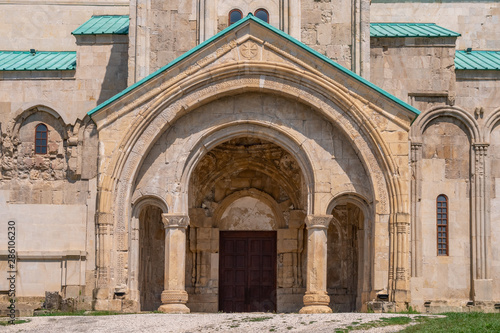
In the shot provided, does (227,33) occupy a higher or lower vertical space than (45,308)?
higher

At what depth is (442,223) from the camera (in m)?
32.6

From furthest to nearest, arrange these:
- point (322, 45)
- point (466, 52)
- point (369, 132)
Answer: point (466, 52) → point (322, 45) → point (369, 132)

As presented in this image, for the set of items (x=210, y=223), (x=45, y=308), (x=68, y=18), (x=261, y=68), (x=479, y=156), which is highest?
A: (x=68, y=18)

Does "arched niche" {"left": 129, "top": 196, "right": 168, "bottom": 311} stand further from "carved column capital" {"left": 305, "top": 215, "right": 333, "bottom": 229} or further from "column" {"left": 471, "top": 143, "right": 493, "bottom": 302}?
"column" {"left": 471, "top": 143, "right": 493, "bottom": 302}

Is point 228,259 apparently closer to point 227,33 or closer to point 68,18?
point 227,33

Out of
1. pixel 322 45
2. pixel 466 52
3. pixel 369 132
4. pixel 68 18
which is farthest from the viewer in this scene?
pixel 68 18

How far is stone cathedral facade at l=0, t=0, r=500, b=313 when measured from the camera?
29.5 m

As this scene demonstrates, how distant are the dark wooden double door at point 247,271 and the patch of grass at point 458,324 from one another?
778 centimetres

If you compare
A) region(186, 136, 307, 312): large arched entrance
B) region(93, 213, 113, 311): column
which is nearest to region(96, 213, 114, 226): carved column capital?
region(93, 213, 113, 311): column

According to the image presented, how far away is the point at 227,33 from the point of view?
29672 millimetres

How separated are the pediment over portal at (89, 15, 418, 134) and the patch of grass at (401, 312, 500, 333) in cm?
567

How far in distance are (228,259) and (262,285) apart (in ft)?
4.33

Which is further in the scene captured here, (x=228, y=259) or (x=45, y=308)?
(x=228, y=259)

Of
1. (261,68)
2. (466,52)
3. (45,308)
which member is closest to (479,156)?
(466,52)
